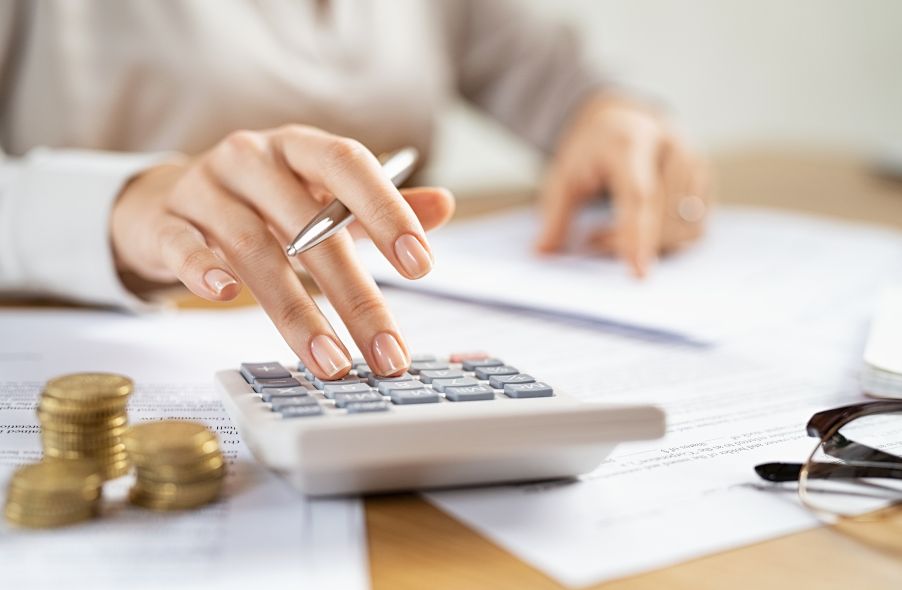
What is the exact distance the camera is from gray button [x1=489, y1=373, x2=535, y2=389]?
1.48 feet

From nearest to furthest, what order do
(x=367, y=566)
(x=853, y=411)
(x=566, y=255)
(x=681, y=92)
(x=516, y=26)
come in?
(x=367, y=566) → (x=853, y=411) → (x=566, y=255) → (x=516, y=26) → (x=681, y=92)

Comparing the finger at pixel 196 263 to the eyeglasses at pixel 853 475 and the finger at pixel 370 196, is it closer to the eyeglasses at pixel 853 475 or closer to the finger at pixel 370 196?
the finger at pixel 370 196

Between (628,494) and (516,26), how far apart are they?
3.30 ft

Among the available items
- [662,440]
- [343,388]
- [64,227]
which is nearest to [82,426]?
[343,388]

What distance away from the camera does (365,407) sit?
1.31ft

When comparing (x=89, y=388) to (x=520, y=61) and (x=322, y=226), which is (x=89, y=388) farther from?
(x=520, y=61)

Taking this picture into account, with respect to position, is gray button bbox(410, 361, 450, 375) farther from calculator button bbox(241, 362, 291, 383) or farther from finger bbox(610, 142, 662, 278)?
finger bbox(610, 142, 662, 278)

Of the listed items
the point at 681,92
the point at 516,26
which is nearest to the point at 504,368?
the point at 516,26

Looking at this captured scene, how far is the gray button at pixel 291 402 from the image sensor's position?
0.40 m

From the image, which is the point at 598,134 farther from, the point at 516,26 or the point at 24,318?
the point at 24,318

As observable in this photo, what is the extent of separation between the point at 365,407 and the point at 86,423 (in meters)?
0.11

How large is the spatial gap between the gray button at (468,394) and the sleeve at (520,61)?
2.86ft

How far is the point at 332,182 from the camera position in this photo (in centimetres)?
53

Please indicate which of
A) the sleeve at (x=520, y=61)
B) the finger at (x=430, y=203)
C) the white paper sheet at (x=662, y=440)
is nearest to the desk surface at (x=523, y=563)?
the white paper sheet at (x=662, y=440)
